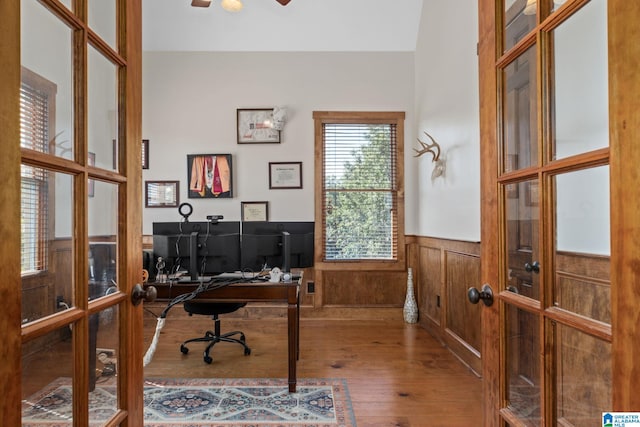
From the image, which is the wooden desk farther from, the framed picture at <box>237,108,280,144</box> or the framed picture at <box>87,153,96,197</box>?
the framed picture at <box>237,108,280,144</box>

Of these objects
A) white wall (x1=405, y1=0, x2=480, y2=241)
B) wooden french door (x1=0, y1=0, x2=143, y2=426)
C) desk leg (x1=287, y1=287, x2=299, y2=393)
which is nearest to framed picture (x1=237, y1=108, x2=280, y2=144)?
white wall (x1=405, y1=0, x2=480, y2=241)

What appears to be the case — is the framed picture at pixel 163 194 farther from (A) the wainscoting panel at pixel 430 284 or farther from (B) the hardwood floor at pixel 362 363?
(A) the wainscoting panel at pixel 430 284

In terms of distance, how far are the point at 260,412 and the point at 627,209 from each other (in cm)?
220

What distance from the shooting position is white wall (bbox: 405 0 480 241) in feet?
9.59

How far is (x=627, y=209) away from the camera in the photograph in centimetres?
68

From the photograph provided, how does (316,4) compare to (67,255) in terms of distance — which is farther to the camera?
(316,4)

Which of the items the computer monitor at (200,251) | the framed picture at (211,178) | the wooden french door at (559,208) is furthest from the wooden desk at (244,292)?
the framed picture at (211,178)

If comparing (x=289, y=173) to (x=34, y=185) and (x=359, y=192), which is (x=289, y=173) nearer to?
(x=359, y=192)

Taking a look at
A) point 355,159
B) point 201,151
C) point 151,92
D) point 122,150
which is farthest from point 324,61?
point 122,150

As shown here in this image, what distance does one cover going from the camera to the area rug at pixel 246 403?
7.11 ft

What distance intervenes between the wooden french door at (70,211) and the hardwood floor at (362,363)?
1608 millimetres

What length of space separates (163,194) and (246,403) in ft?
9.39

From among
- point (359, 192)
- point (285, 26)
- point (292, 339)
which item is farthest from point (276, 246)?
point (285, 26)

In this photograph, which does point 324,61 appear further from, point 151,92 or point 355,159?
point 151,92
